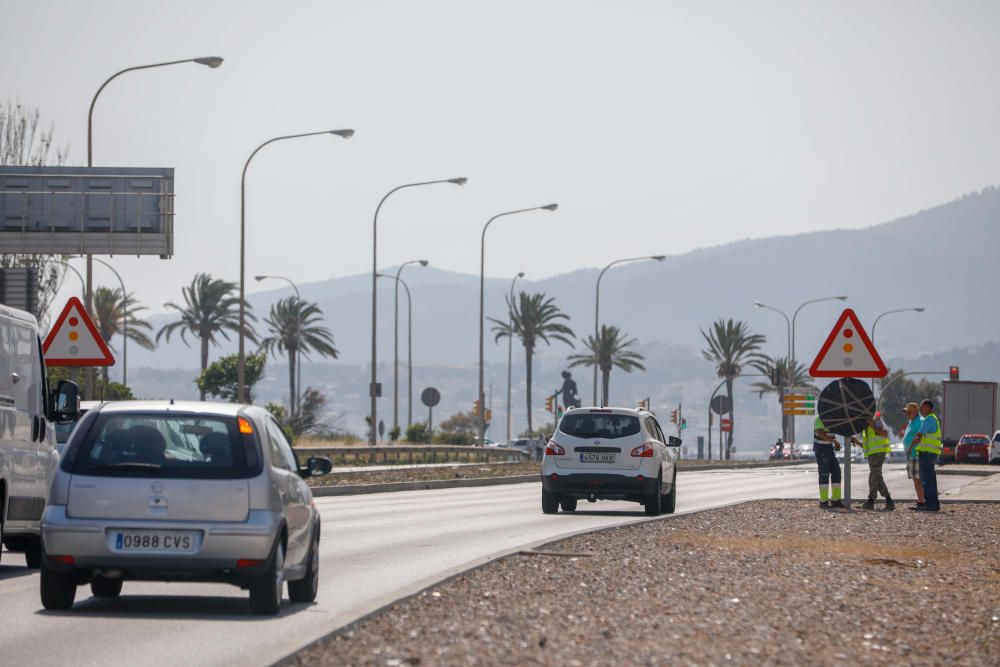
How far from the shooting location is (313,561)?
12.3 meters

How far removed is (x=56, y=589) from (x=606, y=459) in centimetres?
1393

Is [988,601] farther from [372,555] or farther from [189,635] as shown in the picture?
[372,555]

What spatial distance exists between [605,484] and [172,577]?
13823mm

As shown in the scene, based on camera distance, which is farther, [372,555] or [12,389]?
[372,555]

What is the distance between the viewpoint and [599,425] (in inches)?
977

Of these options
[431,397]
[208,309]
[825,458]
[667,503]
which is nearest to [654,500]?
[667,503]

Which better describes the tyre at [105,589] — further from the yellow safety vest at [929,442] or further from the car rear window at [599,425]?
the yellow safety vest at [929,442]

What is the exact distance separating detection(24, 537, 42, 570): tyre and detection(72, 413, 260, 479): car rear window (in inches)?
178

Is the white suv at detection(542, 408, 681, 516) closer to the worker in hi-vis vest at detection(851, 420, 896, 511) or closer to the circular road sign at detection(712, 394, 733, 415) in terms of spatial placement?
the worker in hi-vis vest at detection(851, 420, 896, 511)

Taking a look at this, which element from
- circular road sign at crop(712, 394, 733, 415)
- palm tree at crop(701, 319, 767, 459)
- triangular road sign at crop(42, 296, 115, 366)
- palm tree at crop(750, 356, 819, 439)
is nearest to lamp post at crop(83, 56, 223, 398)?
triangular road sign at crop(42, 296, 115, 366)

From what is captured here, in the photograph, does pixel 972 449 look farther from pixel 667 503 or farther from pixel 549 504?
pixel 549 504

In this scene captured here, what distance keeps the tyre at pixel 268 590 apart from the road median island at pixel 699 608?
37.0 inches

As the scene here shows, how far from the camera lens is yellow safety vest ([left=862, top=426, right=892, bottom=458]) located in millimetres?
25406

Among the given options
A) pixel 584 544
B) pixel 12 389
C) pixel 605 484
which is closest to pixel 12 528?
pixel 12 389
